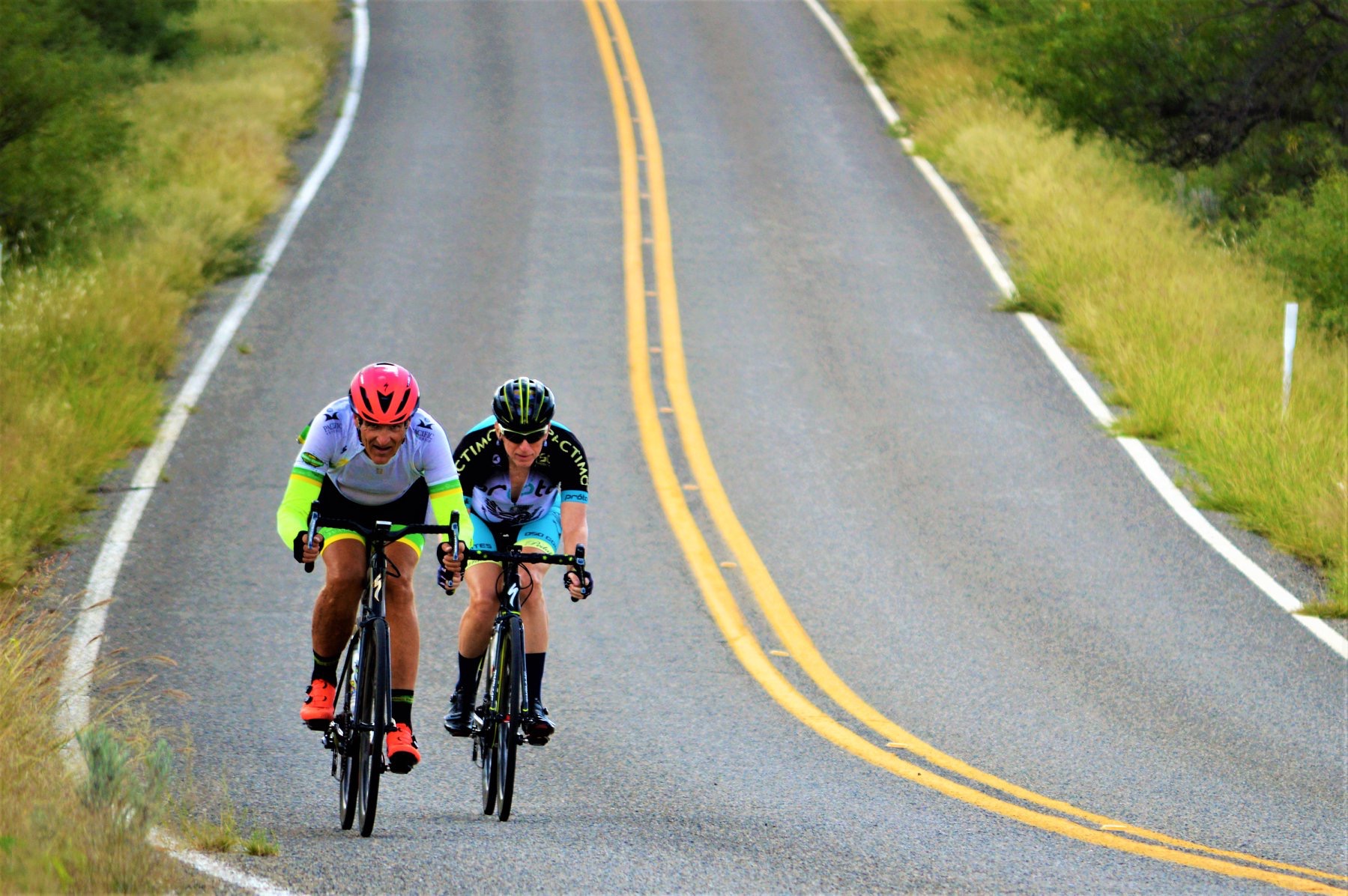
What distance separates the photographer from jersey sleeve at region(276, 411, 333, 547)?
22.1 feet

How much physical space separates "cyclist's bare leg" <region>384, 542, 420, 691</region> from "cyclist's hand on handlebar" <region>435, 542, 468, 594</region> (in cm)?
21

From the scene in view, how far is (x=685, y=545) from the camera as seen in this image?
12.3 meters

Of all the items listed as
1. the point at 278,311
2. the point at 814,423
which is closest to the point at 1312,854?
the point at 814,423

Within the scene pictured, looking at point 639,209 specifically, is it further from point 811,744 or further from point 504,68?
point 811,744

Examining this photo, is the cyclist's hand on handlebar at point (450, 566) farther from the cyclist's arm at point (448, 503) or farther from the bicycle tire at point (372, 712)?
the bicycle tire at point (372, 712)

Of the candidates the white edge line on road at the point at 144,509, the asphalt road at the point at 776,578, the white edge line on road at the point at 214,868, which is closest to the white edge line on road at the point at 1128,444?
the asphalt road at the point at 776,578

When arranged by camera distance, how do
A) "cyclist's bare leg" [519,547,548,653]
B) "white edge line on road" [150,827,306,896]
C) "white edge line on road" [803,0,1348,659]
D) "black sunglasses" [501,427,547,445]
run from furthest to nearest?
"white edge line on road" [803,0,1348,659] → "cyclist's bare leg" [519,547,548,653] → "black sunglasses" [501,427,547,445] → "white edge line on road" [150,827,306,896]

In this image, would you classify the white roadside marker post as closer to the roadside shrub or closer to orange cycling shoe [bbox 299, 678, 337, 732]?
orange cycling shoe [bbox 299, 678, 337, 732]

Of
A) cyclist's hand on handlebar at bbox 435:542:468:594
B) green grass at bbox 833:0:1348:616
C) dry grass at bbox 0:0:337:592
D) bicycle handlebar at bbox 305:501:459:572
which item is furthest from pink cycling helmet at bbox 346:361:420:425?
green grass at bbox 833:0:1348:616

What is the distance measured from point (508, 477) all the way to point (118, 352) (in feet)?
28.6

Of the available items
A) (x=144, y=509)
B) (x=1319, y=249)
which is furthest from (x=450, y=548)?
(x=1319, y=249)

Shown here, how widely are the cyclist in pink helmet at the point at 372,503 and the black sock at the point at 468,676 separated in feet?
1.67

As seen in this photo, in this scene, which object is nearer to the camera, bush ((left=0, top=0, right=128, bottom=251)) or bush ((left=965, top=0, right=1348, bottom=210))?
bush ((left=0, top=0, right=128, bottom=251))

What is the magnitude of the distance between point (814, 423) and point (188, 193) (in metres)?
8.98
